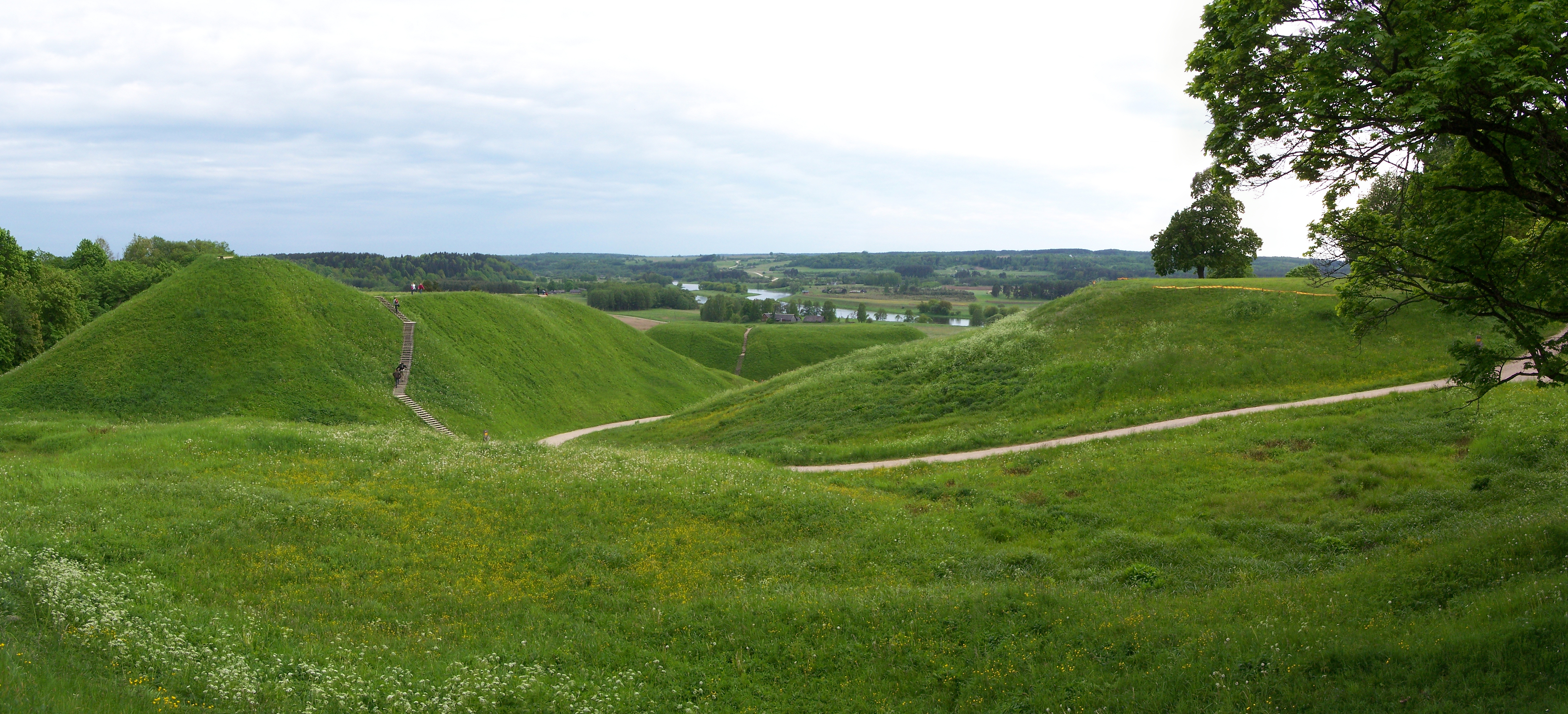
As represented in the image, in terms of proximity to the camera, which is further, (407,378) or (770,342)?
(770,342)

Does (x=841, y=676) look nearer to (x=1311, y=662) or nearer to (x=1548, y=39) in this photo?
(x=1311, y=662)

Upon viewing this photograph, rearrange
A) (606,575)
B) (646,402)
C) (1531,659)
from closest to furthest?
(1531,659) → (606,575) → (646,402)

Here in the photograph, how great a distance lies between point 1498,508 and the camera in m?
14.7

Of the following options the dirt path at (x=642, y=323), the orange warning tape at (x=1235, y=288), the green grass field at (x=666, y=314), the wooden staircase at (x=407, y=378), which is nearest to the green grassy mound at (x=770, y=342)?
the dirt path at (x=642, y=323)

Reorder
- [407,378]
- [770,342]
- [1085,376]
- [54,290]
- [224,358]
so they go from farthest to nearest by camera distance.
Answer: [770,342]
[54,290]
[407,378]
[224,358]
[1085,376]

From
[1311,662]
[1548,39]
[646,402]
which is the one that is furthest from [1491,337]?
[646,402]

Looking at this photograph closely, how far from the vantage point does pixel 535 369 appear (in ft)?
213

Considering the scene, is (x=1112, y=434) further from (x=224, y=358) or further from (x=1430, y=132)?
(x=224, y=358)

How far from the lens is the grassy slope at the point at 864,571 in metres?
8.91

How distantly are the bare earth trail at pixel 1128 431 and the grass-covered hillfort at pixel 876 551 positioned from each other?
61cm

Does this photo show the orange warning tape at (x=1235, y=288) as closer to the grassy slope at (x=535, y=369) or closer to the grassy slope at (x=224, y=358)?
the grassy slope at (x=535, y=369)

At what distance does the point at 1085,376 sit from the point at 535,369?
48092mm

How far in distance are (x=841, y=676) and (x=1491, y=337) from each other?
2831 centimetres

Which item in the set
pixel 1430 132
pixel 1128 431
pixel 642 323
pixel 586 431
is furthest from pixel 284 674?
pixel 642 323
